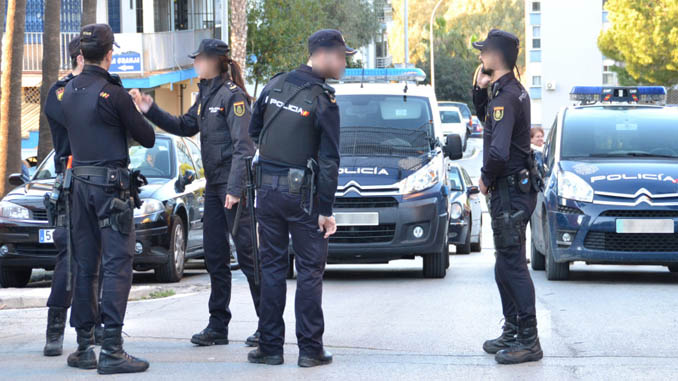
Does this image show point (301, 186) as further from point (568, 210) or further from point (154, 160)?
point (154, 160)

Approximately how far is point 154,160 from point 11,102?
4530 millimetres

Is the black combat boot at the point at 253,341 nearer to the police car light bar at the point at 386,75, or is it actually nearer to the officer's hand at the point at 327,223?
the officer's hand at the point at 327,223

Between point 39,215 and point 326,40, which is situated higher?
point 326,40

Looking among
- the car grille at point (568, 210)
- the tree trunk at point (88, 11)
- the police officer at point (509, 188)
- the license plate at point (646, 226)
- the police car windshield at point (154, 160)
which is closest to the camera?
the police officer at point (509, 188)

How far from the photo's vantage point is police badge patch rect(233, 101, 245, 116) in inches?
299

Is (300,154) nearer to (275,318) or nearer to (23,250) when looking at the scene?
(275,318)

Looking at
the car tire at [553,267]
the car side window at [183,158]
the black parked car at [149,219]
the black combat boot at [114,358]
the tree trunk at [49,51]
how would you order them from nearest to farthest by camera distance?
the black combat boot at [114,358] < the car tire at [553,267] < the black parked car at [149,219] < the car side window at [183,158] < the tree trunk at [49,51]

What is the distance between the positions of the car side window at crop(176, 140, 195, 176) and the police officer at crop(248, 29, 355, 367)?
6422mm

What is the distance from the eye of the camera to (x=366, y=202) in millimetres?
11727

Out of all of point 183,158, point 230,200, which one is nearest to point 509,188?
point 230,200

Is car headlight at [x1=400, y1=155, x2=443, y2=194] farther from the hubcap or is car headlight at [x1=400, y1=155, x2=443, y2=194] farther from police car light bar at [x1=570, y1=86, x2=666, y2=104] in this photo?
police car light bar at [x1=570, y1=86, x2=666, y2=104]

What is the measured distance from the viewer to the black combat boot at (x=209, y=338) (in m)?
7.67

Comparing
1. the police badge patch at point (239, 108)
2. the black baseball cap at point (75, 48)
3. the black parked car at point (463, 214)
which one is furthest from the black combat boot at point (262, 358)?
the black parked car at point (463, 214)

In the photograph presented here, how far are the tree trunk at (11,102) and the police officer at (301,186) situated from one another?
34.9 ft
